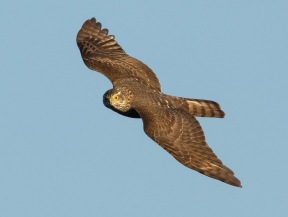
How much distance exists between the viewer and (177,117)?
19.6 metres

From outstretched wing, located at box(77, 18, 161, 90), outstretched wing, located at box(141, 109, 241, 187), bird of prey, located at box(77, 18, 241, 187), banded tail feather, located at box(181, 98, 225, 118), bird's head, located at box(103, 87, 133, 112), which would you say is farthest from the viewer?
outstretched wing, located at box(77, 18, 161, 90)

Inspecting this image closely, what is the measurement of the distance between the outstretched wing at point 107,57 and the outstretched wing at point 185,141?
250 centimetres

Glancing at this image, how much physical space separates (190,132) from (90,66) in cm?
465

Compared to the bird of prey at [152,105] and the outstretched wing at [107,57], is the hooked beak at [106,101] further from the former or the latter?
the outstretched wing at [107,57]

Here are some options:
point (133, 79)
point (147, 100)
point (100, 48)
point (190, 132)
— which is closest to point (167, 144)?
point (190, 132)

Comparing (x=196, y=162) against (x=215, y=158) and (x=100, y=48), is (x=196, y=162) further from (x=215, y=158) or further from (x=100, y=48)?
(x=100, y=48)

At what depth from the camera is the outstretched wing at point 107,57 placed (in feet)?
72.5

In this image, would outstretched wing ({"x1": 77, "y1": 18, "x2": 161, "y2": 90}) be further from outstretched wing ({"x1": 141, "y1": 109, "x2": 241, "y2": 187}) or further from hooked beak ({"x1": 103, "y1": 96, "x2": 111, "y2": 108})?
outstretched wing ({"x1": 141, "y1": 109, "x2": 241, "y2": 187})

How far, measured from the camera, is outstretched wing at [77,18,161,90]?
2211 cm

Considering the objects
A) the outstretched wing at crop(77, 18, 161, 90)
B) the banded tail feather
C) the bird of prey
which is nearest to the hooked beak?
the bird of prey

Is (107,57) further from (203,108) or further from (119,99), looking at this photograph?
(203,108)

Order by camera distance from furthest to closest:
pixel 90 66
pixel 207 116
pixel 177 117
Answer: pixel 90 66, pixel 207 116, pixel 177 117

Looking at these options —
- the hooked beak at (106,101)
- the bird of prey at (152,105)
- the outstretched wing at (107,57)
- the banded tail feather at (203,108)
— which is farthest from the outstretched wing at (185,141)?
the outstretched wing at (107,57)

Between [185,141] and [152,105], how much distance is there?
5.70 ft
